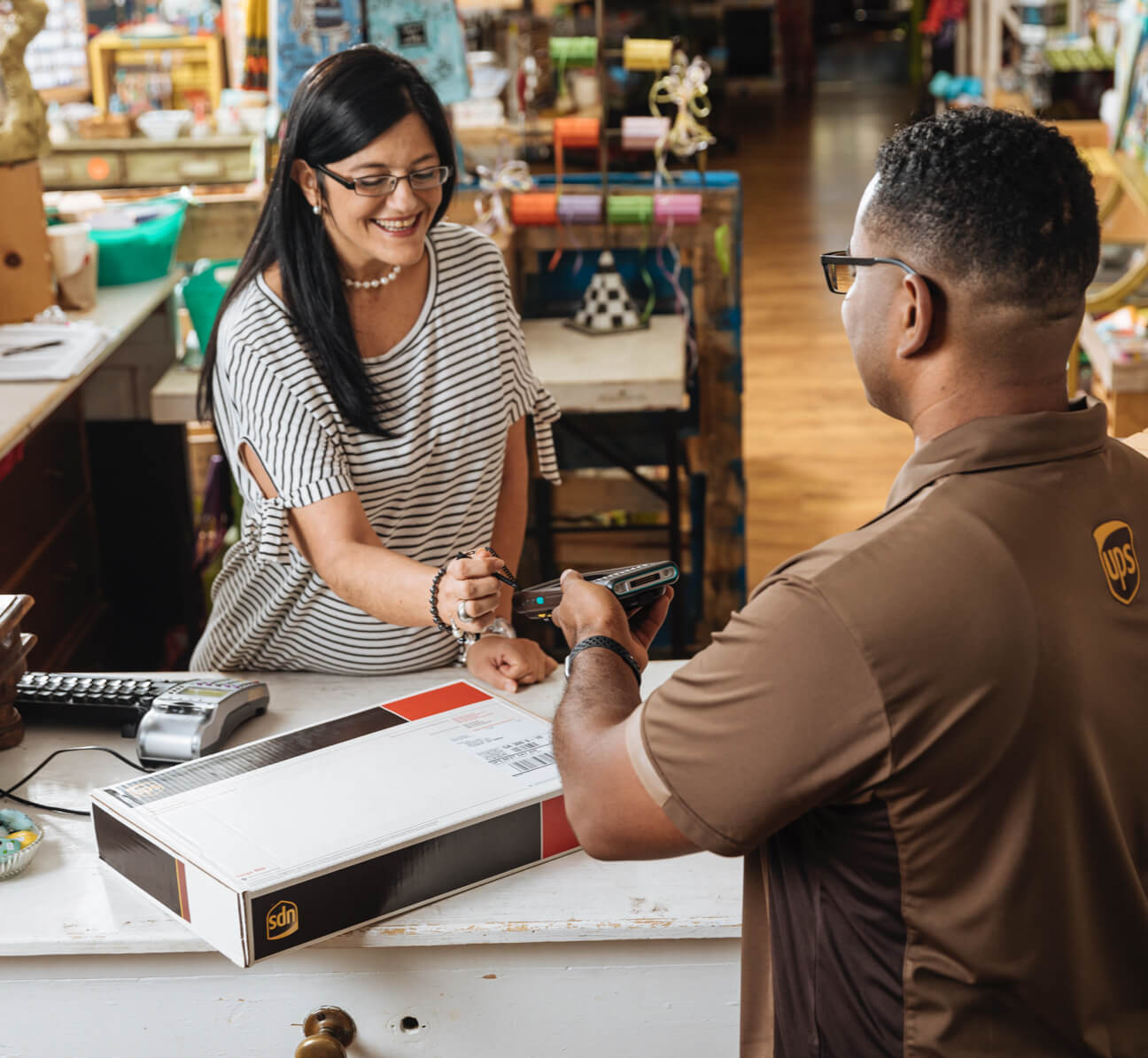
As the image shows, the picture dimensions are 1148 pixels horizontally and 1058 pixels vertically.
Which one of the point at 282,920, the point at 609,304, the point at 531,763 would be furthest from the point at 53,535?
the point at 282,920

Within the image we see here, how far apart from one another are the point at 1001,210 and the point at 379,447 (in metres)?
1.15

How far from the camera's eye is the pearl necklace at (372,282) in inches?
78.7

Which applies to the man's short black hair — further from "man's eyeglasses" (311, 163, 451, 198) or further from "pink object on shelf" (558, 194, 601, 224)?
"pink object on shelf" (558, 194, 601, 224)

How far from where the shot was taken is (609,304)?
371cm

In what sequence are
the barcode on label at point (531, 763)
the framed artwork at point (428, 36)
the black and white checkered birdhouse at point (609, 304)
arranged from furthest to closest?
the black and white checkered birdhouse at point (609, 304) < the framed artwork at point (428, 36) < the barcode on label at point (531, 763)

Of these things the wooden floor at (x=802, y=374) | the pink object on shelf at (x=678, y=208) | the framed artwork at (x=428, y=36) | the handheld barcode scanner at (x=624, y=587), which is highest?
the framed artwork at (x=428, y=36)

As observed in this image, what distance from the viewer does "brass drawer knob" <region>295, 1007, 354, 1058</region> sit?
135cm

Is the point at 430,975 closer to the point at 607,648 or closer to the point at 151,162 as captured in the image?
the point at 607,648

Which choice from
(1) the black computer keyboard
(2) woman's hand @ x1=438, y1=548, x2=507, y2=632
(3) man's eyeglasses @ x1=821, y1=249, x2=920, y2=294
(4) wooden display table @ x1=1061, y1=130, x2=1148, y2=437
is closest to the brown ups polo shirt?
(3) man's eyeglasses @ x1=821, y1=249, x2=920, y2=294

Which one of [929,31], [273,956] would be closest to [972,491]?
[273,956]

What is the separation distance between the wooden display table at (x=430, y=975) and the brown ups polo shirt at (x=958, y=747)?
0.33 metres

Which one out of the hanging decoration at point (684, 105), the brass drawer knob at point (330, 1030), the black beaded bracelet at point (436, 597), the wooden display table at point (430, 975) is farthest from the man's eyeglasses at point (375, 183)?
the hanging decoration at point (684, 105)

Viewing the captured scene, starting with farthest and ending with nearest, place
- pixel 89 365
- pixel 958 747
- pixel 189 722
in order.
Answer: pixel 89 365, pixel 189 722, pixel 958 747

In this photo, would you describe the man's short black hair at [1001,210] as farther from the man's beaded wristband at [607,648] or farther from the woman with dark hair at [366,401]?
the woman with dark hair at [366,401]
